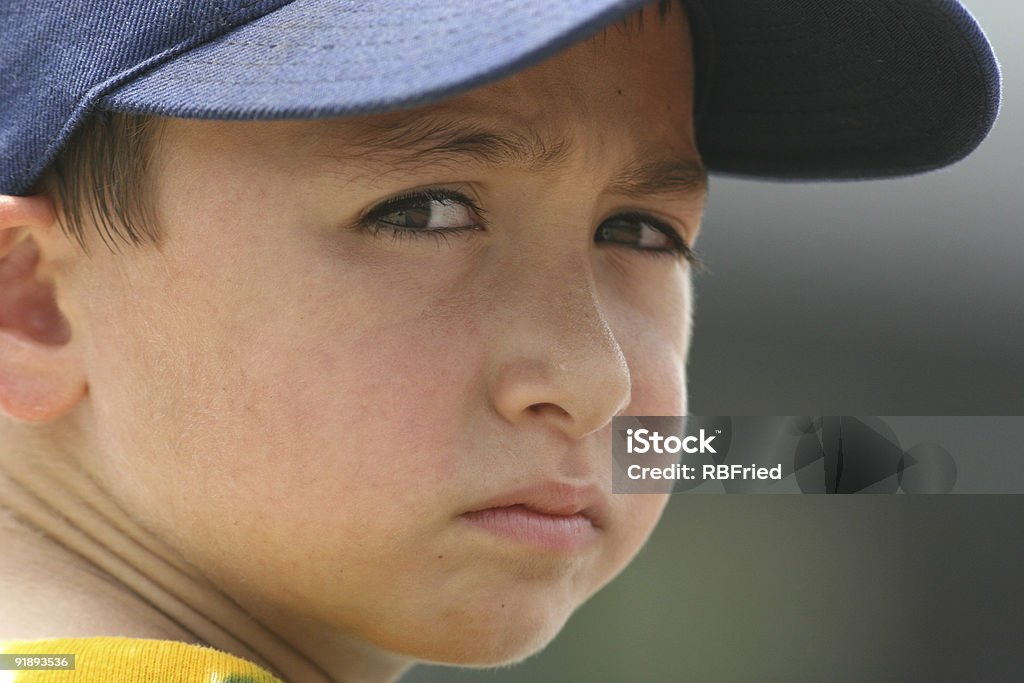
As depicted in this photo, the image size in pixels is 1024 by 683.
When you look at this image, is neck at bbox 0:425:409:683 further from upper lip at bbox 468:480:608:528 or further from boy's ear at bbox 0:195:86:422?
→ upper lip at bbox 468:480:608:528

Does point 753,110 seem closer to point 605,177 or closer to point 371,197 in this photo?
point 605,177

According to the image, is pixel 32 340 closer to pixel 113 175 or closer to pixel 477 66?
pixel 113 175

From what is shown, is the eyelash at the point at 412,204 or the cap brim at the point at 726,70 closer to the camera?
the cap brim at the point at 726,70

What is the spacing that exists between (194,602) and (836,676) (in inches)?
109

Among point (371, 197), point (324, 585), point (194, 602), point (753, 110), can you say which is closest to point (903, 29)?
point (753, 110)

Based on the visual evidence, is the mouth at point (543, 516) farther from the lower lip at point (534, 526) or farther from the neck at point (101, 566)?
the neck at point (101, 566)

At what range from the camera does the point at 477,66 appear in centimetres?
88

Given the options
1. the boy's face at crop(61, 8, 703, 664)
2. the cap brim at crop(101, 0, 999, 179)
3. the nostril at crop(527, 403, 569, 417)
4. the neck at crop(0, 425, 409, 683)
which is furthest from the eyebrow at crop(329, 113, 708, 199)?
the neck at crop(0, 425, 409, 683)

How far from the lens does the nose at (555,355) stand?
3.64 feet

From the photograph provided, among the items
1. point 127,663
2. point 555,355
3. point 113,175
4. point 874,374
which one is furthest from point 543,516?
point 874,374

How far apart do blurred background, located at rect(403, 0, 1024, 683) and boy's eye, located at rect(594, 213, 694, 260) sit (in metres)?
2.24

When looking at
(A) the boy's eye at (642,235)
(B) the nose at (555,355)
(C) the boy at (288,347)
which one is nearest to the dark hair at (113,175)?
(C) the boy at (288,347)

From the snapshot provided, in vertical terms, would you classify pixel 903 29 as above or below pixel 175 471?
above

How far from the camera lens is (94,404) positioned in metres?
1.16
